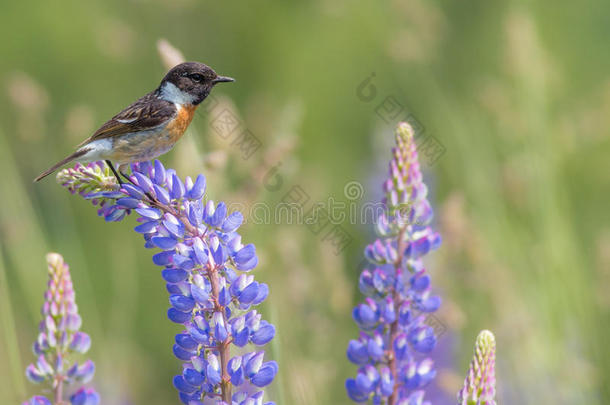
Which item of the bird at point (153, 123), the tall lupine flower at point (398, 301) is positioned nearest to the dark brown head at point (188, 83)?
the bird at point (153, 123)

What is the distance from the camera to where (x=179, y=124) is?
340 cm

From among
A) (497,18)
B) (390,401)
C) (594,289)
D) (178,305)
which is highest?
(497,18)

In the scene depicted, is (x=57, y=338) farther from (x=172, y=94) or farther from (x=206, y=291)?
(x=172, y=94)

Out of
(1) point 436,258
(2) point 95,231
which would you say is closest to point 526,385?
(1) point 436,258

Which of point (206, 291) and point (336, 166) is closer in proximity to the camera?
point (206, 291)

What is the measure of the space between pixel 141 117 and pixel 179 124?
169mm

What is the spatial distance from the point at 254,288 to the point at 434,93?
3.90 meters

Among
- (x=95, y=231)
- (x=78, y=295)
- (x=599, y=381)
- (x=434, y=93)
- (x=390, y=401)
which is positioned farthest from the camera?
(x=95, y=231)

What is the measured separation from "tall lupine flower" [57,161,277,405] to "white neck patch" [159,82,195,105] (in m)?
1.29

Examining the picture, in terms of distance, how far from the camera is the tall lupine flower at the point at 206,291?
196cm

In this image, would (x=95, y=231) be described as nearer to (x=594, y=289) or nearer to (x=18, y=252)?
(x=18, y=252)

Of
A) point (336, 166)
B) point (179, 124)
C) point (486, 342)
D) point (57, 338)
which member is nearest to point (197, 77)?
point (179, 124)

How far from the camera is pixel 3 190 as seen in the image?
4379mm

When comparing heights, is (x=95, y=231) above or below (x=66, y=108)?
below
